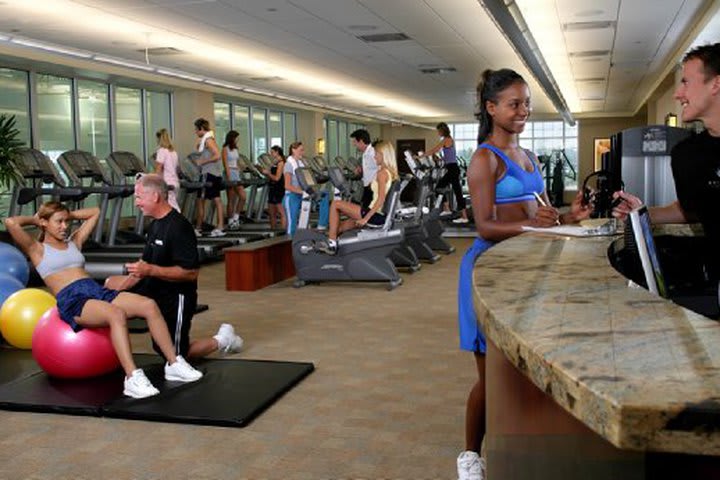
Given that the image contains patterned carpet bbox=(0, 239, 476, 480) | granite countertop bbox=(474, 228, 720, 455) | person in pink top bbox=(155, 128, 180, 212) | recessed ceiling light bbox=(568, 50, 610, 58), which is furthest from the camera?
recessed ceiling light bbox=(568, 50, 610, 58)

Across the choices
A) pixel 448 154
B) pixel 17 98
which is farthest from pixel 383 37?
pixel 17 98

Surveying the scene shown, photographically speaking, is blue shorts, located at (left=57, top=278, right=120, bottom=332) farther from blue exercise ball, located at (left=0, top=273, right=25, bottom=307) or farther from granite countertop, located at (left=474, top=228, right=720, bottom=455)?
granite countertop, located at (left=474, top=228, right=720, bottom=455)

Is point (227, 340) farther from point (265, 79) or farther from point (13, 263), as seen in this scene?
point (265, 79)

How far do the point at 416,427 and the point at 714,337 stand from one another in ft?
8.44

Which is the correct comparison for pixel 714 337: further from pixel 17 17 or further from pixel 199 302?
pixel 17 17

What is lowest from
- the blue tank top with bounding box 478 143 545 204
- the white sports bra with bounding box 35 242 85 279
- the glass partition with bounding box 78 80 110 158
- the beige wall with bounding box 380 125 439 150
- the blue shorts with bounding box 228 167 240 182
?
the white sports bra with bounding box 35 242 85 279

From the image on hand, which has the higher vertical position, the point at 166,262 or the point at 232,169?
the point at 232,169

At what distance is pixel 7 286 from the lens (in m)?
5.09

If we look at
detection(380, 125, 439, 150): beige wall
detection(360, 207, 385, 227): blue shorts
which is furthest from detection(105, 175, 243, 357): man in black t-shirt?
detection(380, 125, 439, 150): beige wall

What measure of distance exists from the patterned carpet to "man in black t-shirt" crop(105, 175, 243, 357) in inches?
26.3

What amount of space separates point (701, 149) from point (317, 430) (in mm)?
2033

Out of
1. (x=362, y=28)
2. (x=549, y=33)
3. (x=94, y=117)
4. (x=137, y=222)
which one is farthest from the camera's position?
(x=94, y=117)

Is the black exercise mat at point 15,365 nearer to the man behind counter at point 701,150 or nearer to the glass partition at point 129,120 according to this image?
the man behind counter at point 701,150

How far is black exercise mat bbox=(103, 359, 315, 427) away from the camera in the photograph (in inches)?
140
